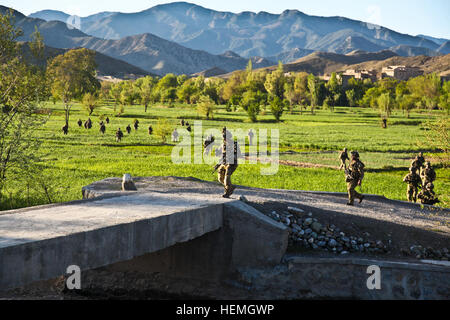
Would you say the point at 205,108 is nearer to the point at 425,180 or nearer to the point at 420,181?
the point at 420,181

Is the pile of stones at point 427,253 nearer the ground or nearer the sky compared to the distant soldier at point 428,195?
nearer the ground

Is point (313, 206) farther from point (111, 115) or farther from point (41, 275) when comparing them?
point (111, 115)

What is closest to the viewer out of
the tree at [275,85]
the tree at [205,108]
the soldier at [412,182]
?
the soldier at [412,182]

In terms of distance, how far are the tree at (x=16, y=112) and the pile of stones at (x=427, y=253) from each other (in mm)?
12140

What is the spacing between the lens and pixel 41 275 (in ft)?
27.0

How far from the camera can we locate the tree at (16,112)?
1576cm

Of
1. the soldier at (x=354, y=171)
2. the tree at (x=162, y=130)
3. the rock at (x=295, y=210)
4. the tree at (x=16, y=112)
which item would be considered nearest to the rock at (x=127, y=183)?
the tree at (x=16, y=112)

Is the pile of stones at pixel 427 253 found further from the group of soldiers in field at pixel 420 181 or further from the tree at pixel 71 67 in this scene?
the tree at pixel 71 67

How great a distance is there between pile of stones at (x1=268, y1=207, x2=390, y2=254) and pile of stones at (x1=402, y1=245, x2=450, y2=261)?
2.25ft

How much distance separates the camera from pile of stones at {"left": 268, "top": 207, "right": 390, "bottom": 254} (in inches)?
546

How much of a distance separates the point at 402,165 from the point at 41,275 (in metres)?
31.5

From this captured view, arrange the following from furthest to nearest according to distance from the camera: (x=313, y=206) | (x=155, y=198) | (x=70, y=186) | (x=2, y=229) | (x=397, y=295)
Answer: (x=70, y=186), (x=313, y=206), (x=155, y=198), (x=397, y=295), (x=2, y=229)
